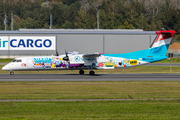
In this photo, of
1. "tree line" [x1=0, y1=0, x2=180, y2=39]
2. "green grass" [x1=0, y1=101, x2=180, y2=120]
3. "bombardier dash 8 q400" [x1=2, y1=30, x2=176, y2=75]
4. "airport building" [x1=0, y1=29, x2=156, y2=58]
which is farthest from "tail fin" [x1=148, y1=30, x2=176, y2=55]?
"tree line" [x1=0, y1=0, x2=180, y2=39]

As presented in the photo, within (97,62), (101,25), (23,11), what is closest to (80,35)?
(97,62)

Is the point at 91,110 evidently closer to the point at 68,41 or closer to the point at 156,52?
the point at 156,52

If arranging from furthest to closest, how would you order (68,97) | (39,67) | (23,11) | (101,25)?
(23,11) < (101,25) < (39,67) < (68,97)

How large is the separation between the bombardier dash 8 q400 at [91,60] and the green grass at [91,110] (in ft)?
63.9

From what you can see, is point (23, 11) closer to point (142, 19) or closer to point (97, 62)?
point (142, 19)

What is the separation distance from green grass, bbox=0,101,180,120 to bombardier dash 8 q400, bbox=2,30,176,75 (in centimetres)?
1948

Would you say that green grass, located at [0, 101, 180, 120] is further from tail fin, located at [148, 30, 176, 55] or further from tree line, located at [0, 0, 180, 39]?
tree line, located at [0, 0, 180, 39]

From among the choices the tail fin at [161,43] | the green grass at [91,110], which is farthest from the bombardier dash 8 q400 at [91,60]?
the green grass at [91,110]

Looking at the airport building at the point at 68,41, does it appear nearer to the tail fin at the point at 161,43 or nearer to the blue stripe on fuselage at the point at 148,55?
the blue stripe on fuselage at the point at 148,55

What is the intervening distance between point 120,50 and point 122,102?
167 feet

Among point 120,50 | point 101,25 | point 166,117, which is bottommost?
point 166,117

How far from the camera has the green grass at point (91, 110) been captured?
522 inches

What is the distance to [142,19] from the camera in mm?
111250

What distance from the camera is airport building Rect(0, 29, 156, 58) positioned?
64938mm
